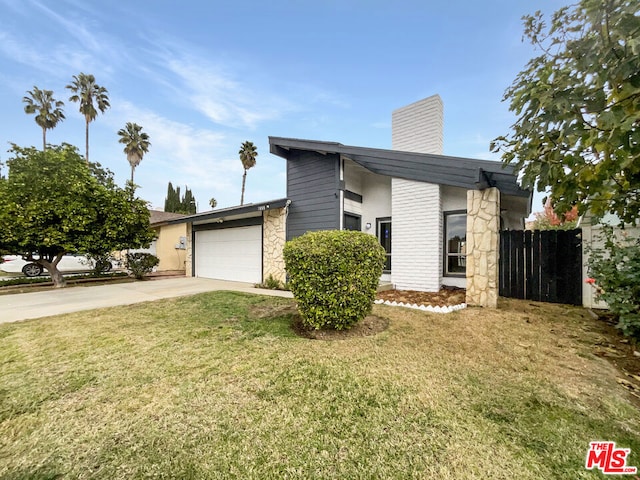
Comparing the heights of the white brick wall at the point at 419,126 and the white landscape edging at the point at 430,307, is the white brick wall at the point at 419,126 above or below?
above

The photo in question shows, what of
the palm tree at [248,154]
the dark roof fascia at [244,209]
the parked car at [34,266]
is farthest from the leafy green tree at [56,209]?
the palm tree at [248,154]

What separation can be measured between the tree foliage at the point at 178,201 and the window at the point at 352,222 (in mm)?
34757

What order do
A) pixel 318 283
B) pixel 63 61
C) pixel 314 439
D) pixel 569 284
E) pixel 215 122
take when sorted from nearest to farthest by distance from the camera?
pixel 314 439 < pixel 318 283 < pixel 569 284 < pixel 63 61 < pixel 215 122

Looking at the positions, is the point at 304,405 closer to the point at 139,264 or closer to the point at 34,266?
the point at 139,264

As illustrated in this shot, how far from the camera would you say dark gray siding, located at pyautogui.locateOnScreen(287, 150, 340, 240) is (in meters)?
8.30

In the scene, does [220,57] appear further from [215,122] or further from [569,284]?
[569,284]

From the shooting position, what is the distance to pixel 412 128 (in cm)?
886

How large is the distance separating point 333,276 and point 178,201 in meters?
40.7

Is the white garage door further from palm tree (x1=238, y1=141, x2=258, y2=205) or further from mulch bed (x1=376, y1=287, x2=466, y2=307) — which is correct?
palm tree (x1=238, y1=141, x2=258, y2=205)

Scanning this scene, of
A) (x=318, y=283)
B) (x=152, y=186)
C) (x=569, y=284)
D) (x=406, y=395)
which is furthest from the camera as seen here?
(x=152, y=186)

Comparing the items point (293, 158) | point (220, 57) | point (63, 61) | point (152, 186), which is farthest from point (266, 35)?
point (152, 186)

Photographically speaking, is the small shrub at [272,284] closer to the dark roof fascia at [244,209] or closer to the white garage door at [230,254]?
the white garage door at [230,254]

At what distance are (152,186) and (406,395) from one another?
1655 inches

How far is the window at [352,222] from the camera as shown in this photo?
859 cm
